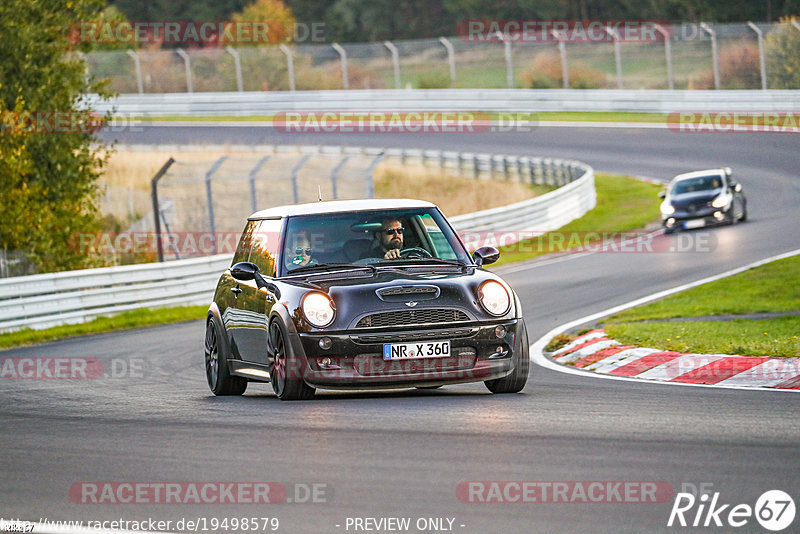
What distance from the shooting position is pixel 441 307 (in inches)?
352

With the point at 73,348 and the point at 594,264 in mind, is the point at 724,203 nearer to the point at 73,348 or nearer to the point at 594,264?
the point at 594,264

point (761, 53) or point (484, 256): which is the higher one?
point (761, 53)

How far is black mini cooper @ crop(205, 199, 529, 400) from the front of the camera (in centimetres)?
887

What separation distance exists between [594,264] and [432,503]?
17.1 meters

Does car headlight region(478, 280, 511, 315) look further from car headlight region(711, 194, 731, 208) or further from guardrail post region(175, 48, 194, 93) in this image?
guardrail post region(175, 48, 194, 93)

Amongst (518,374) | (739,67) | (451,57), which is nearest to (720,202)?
(739,67)

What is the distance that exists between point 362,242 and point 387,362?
4.49 ft

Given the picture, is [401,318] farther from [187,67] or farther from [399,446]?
[187,67]

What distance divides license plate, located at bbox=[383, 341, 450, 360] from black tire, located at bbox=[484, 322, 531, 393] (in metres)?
0.70

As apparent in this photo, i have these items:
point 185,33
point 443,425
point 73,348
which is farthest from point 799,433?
point 185,33

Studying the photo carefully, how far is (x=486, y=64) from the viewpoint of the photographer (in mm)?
48812
